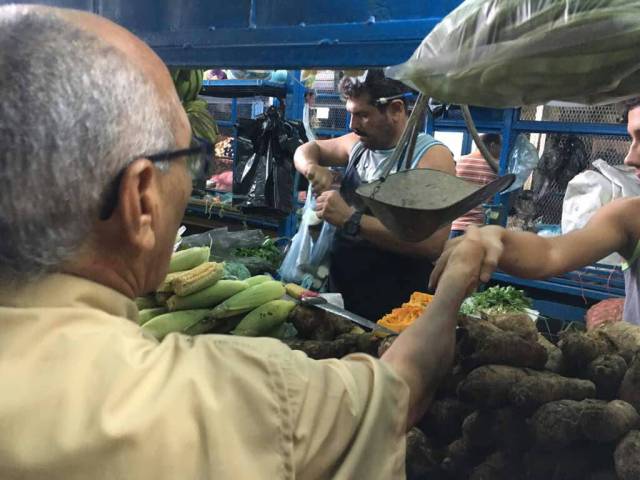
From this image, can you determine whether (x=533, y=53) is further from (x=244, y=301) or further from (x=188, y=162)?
(x=244, y=301)

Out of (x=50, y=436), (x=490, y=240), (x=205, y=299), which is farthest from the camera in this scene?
(x=205, y=299)

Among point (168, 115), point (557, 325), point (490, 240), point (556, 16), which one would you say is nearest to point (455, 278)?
point (490, 240)

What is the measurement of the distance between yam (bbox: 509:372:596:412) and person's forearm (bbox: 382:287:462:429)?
204 millimetres

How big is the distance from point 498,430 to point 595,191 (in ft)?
11.6

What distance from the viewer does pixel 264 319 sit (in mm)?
1801

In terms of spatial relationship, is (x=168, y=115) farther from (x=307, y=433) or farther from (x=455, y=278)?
(x=455, y=278)

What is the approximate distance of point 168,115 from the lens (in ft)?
3.04

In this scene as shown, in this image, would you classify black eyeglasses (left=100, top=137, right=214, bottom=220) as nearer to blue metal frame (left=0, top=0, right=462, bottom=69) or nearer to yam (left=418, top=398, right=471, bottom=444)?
blue metal frame (left=0, top=0, right=462, bottom=69)

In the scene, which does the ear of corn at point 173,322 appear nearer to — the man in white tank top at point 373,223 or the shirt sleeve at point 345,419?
the shirt sleeve at point 345,419

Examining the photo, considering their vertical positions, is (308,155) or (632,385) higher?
(308,155)

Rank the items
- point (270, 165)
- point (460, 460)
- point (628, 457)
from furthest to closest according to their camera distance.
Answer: point (270, 165), point (460, 460), point (628, 457)

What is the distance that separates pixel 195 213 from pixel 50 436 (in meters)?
7.14

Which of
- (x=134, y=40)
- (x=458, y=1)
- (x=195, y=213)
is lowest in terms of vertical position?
(x=195, y=213)

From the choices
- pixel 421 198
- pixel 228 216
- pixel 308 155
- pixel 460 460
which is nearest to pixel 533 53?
pixel 421 198
